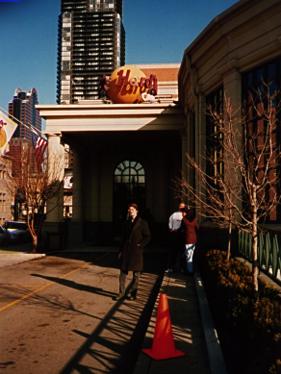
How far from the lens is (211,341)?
5.61 meters

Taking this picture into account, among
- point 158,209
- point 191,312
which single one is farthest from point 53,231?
point 191,312

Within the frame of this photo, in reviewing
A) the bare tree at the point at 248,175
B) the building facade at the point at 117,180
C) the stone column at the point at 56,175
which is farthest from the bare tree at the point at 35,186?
the bare tree at the point at 248,175

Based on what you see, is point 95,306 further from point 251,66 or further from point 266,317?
point 251,66

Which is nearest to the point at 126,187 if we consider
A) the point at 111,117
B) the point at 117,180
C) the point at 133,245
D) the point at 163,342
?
the point at 117,180

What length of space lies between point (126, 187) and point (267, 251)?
72.2 ft

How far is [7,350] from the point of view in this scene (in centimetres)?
584

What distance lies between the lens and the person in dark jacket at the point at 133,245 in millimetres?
8938

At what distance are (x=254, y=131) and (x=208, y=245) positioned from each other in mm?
4067

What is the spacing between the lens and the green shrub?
3.52 m

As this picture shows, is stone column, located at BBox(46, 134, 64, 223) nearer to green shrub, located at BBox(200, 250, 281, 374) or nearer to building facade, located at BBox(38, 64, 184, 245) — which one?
building facade, located at BBox(38, 64, 184, 245)

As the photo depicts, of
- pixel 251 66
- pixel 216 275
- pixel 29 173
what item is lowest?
pixel 216 275

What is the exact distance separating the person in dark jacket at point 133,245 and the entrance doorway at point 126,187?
2136cm

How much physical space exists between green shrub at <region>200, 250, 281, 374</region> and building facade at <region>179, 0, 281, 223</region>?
183 inches

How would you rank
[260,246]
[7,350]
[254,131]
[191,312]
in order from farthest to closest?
[254,131] → [260,246] → [191,312] → [7,350]
